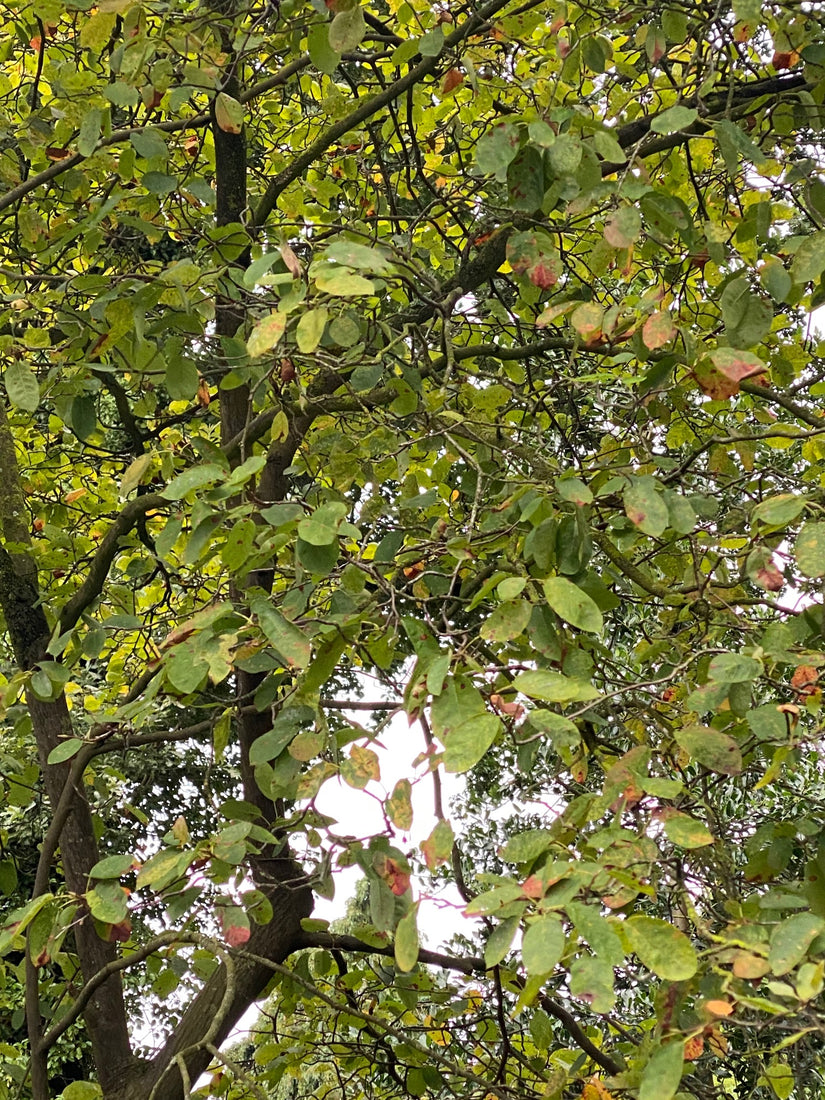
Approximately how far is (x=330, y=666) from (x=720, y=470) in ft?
4.97

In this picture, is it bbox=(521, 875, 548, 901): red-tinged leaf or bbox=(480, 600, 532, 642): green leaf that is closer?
bbox=(521, 875, 548, 901): red-tinged leaf

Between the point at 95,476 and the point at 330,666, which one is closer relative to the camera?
the point at 330,666

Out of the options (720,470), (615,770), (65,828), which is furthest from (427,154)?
(615,770)

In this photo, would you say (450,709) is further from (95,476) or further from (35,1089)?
(95,476)

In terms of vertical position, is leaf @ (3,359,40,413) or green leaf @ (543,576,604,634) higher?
leaf @ (3,359,40,413)

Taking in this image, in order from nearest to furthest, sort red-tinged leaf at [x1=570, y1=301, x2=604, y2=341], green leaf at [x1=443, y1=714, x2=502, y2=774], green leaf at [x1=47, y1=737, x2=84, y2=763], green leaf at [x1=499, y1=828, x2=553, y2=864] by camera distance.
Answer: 1. green leaf at [x1=443, y1=714, x2=502, y2=774]
2. green leaf at [x1=499, y1=828, x2=553, y2=864]
3. red-tinged leaf at [x1=570, y1=301, x2=604, y2=341]
4. green leaf at [x1=47, y1=737, x2=84, y2=763]

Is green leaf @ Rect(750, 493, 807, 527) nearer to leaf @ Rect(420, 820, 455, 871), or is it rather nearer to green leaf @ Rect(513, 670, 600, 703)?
green leaf @ Rect(513, 670, 600, 703)

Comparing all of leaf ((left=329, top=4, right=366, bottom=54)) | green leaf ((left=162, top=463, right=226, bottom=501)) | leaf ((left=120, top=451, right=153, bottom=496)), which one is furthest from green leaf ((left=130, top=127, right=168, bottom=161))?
green leaf ((left=162, top=463, right=226, bottom=501))

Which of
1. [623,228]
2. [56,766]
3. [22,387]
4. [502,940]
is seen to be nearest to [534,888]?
[502,940]

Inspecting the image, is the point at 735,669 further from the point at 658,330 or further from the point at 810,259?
the point at 810,259

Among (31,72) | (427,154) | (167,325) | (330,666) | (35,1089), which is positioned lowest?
(35,1089)

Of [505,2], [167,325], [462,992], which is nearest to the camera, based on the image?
[167,325]

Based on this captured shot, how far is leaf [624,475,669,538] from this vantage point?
158cm

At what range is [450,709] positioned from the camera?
1368 millimetres
